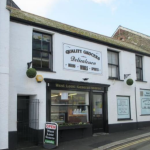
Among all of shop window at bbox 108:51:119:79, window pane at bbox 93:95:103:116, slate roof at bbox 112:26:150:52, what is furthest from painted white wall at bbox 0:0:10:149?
slate roof at bbox 112:26:150:52

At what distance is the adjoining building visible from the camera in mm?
8055

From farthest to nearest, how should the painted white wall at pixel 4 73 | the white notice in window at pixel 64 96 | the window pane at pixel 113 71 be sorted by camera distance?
the window pane at pixel 113 71, the white notice in window at pixel 64 96, the painted white wall at pixel 4 73

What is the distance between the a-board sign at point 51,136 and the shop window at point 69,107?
936 mm

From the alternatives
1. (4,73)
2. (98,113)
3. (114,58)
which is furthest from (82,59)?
(4,73)

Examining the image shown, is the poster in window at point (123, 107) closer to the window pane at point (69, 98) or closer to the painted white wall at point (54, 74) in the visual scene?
the painted white wall at point (54, 74)

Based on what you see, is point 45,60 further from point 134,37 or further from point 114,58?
point 134,37

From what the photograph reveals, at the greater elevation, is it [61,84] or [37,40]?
[37,40]

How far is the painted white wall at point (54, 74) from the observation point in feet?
27.4

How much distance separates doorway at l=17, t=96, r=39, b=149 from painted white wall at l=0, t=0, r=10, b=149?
4.47ft

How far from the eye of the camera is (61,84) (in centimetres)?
972

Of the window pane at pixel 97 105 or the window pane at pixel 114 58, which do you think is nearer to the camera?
the window pane at pixel 97 105

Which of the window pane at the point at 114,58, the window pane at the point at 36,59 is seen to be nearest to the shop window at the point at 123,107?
the window pane at the point at 114,58

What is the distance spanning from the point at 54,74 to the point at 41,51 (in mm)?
1251

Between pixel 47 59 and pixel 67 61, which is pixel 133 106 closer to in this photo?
pixel 67 61
